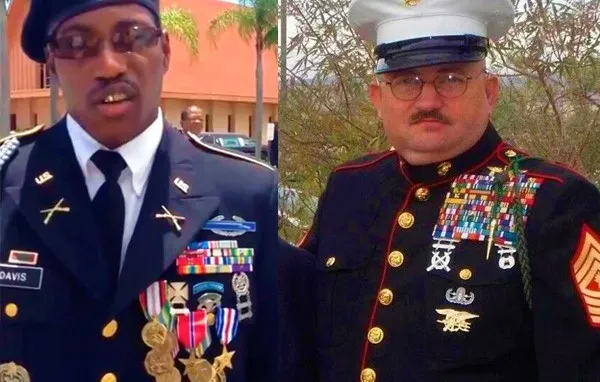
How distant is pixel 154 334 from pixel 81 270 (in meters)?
0.19

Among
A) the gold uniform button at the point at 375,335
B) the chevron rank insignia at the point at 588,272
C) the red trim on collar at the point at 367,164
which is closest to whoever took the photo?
the chevron rank insignia at the point at 588,272

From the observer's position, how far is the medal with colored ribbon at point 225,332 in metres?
1.53

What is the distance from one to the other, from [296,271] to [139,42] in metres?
0.60

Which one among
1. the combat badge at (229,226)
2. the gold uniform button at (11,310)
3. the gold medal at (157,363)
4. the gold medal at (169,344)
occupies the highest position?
the combat badge at (229,226)

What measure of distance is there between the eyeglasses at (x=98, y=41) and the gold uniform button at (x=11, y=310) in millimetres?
497

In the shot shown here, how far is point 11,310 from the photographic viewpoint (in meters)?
1.46

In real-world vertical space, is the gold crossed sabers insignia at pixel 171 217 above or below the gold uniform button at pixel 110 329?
above

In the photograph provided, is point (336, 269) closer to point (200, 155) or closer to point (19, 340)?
point (200, 155)

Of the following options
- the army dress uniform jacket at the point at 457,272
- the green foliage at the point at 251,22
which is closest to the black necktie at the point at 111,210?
the green foliage at the point at 251,22

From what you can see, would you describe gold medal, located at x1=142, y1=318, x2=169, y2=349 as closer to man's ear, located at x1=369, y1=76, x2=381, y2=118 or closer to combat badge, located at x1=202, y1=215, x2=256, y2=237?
combat badge, located at x1=202, y1=215, x2=256, y2=237

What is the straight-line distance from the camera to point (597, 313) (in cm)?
128

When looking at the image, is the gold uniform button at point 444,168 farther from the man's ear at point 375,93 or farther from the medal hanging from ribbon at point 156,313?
the medal hanging from ribbon at point 156,313

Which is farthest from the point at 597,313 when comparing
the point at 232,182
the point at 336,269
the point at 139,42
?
the point at 139,42

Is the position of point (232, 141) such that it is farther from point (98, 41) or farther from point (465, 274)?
point (465, 274)
